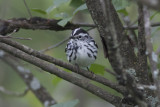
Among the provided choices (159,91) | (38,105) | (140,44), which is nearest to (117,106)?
(140,44)

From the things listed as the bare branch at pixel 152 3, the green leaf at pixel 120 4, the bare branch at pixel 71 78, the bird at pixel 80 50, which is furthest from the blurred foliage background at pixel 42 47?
the bare branch at pixel 152 3

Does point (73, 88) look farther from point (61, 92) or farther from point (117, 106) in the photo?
point (117, 106)

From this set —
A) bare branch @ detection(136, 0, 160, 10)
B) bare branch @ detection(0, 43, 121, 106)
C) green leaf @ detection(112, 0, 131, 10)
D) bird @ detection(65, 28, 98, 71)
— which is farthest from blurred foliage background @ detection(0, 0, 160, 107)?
bare branch @ detection(136, 0, 160, 10)

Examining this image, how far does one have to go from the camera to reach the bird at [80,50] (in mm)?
3598

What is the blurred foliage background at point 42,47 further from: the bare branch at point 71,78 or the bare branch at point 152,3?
the bare branch at point 152,3

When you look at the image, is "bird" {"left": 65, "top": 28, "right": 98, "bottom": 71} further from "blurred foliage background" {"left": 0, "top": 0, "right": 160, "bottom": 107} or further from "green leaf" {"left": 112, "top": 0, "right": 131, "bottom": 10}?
"blurred foliage background" {"left": 0, "top": 0, "right": 160, "bottom": 107}

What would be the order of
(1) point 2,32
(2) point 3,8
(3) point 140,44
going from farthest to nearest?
1. (2) point 3,8
2. (1) point 2,32
3. (3) point 140,44

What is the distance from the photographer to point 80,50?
11.9 feet

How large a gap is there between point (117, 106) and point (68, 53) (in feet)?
4.15

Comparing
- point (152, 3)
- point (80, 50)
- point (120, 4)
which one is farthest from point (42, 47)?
point (152, 3)

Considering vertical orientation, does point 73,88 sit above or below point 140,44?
below

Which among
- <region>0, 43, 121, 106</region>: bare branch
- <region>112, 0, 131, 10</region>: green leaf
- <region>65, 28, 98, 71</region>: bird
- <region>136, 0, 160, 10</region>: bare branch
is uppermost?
<region>136, 0, 160, 10</region>: bare branch

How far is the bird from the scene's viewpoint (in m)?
3.60

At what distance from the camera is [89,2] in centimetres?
260
